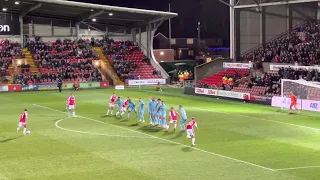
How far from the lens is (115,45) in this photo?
248ft

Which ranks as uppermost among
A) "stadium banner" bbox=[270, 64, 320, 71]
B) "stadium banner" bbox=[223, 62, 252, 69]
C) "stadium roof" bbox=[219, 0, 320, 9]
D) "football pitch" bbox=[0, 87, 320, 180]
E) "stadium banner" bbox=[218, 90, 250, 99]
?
"stadium roof" bbox=[219, 0, 320, 9]

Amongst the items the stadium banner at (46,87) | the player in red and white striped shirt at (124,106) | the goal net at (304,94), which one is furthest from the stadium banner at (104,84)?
the goal net at (304,94)

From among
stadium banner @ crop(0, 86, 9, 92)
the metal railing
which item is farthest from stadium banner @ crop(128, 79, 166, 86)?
stadium banner @ crop(0, 86, 9, 92)

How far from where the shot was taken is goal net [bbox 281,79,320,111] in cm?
3934

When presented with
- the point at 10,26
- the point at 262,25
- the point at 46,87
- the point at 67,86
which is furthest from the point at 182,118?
the point at 10,26

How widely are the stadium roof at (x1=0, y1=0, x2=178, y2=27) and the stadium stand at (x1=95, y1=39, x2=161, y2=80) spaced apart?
3.22 m

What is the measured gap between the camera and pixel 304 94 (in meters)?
40.6

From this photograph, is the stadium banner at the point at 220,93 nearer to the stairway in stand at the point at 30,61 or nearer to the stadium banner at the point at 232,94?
the stadium banner at the point at 232,94

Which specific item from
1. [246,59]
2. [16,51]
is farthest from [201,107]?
[16,51]

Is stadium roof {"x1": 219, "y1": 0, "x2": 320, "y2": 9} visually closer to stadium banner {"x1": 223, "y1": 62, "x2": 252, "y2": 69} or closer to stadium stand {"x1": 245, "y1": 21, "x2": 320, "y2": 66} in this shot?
stadium stand {"x1": 245, "y1": 21, "x2": 320, "y2": 66}

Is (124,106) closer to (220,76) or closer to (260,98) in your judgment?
(260,98)

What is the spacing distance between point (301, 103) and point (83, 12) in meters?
37.5

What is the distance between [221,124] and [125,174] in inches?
576

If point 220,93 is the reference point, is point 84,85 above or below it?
above
